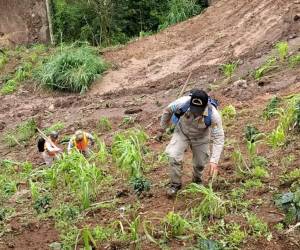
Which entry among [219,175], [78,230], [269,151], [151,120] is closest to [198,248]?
[78,230]

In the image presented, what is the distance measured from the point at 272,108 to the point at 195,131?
3.16 m

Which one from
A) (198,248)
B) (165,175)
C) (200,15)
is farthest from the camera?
(200,15)

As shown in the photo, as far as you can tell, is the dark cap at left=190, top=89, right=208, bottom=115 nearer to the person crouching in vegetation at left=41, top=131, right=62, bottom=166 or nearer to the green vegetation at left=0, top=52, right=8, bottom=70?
the person crouching in vegetation at left=41, top=131, right=62, bottom=166

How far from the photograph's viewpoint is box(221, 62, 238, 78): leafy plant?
502 inches

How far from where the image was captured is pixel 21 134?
12828mm

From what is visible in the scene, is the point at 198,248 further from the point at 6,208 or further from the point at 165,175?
the point at 6,208

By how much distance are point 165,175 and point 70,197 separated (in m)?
1.26

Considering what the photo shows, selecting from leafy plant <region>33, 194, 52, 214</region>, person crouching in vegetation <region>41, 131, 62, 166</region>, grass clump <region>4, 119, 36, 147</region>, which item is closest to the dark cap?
leafy plant <region>33, 194, 52, 214</region>

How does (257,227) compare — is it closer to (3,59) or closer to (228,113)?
(228,113)

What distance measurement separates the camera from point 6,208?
7.76m

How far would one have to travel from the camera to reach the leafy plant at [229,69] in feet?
41.8

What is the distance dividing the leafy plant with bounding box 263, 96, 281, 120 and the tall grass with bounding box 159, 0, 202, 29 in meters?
9.12

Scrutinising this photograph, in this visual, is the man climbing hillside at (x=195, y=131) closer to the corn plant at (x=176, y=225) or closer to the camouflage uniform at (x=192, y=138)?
the camouflage uniform at (x=192, y=138)

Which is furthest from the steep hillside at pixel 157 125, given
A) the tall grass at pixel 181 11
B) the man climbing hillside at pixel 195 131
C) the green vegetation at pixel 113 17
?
the green vegetation at pixel 113 17
